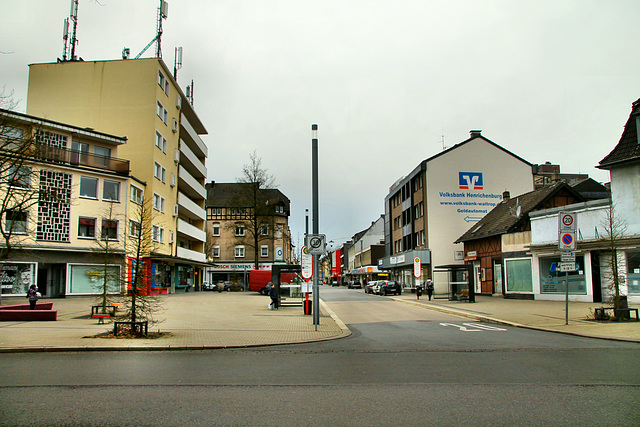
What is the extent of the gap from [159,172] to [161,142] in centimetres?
272

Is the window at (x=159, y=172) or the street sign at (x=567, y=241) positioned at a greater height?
the window at (x=159, y=172)

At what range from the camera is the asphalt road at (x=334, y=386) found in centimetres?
573

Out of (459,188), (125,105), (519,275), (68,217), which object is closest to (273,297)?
(68,217)

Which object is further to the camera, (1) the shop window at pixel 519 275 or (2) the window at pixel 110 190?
(2) the window at pixel 110 190

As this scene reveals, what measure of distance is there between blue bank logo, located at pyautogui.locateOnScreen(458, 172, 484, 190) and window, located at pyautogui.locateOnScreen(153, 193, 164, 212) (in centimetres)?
2963

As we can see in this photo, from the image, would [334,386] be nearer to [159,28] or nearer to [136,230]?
[136,230]

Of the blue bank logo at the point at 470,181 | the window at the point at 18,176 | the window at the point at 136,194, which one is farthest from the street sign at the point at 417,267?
the window at the point at 18,176

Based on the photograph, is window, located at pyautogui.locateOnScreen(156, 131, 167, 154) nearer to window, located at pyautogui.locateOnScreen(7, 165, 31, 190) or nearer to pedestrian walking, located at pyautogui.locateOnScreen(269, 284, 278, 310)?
pedestrian walking, located at pyautogui.locateOnScreen(269, 284, 278, 310)

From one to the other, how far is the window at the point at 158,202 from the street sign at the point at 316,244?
2915 centimetres

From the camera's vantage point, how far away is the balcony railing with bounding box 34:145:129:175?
107ft

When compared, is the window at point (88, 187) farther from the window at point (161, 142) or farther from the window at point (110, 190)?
the window at point (161, 142)

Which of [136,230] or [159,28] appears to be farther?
[159,28]

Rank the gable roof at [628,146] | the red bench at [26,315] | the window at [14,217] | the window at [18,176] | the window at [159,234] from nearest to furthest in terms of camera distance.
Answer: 1. the window at [18,176]
2. the window at [14,217]
3. the red bench at [26,315]
4. the gable roof at [628,146]
5. the window at [159,234]

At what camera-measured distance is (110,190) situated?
3581 centimetres
